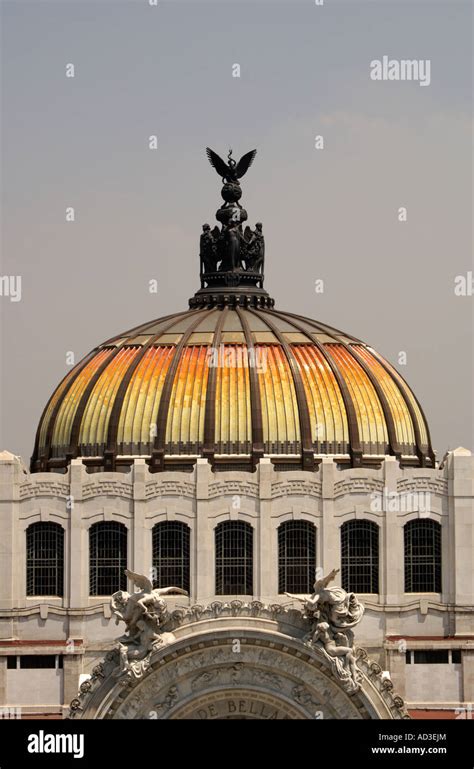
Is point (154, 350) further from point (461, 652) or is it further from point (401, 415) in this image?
point (461, 652)

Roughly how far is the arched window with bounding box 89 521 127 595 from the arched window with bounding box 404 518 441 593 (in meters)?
13.2

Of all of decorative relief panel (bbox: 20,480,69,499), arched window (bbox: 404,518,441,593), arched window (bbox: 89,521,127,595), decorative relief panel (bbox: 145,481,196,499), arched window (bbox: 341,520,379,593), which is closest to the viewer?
arched window (bbox: 341,520,379,593)

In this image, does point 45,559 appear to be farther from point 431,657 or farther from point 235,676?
point 431,657

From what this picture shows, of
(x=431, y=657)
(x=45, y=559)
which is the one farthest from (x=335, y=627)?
(x=45, y=559)

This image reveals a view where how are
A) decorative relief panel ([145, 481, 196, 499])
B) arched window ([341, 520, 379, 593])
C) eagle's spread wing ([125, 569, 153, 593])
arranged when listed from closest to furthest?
1. eagle's spread wing ([125, 569, 153, 593])
2. arched window ([341, 520, 379, 593])
3. decorative relief panel ([145, 481, 196, 499])

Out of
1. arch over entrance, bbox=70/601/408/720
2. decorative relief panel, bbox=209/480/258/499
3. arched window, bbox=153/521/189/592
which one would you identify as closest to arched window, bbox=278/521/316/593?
decorative relief panel, bbox=209/480/258/499

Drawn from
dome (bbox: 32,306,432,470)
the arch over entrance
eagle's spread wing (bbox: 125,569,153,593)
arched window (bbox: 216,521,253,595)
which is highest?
dome (bbox: 32,306,432,470)

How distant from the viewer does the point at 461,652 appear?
12431 centimetres

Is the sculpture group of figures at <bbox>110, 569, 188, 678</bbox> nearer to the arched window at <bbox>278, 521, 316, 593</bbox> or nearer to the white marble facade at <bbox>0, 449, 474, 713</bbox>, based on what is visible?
the white marble facade at <bbox>0, 449, 474, 713</bbox>

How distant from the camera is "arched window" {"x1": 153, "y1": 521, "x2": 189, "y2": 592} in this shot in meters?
128

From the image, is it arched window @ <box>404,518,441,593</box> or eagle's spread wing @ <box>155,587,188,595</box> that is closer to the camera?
eagle's spread wing @ <box>155,587,188,595</box>
